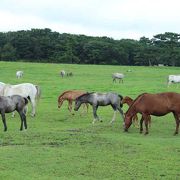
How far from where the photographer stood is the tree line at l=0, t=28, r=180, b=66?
3676 inches

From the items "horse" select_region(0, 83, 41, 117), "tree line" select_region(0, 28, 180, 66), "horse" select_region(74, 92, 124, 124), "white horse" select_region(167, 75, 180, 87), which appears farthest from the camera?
"tree line" select_region(0, 28, 180, 66)

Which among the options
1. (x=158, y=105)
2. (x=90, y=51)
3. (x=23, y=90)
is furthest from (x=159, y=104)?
(x=90, y=51)

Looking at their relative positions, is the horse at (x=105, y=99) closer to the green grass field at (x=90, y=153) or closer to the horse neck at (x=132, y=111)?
the green grass field at (x=90, y=153)

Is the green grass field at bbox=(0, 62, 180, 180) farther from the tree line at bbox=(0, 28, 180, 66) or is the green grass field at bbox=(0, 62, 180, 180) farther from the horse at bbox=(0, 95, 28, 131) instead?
the tree line at bbox=(0, 28, 180, 66)

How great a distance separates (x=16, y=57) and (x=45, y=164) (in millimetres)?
87468

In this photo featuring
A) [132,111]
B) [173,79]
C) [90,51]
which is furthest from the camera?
[90,51]

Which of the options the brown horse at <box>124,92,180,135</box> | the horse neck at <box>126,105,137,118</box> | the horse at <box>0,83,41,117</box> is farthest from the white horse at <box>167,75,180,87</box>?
the brown horse at <box>124,92,180,135</box>

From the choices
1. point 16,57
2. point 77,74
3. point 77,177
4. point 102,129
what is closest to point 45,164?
point 77,177

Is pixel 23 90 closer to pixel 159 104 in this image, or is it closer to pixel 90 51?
pixel 159 104

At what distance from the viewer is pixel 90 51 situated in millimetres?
98500

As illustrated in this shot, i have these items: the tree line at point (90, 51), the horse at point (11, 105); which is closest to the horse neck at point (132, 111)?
the horse at point (11, 105)

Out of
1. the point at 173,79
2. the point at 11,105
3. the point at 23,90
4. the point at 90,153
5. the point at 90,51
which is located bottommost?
the point at 90,153

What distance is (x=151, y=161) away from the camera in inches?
447

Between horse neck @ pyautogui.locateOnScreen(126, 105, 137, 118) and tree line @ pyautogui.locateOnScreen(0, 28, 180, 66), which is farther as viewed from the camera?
tree line @ pyautogui.locateOnScreen(0, 28, 180, 66)
